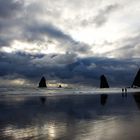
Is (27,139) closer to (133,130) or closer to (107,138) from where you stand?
(107,138)

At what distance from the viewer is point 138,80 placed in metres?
184

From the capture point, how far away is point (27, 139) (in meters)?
15.3

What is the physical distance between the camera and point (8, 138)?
15859 mm

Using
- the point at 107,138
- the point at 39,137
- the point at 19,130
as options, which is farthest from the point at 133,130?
the point at 19,130

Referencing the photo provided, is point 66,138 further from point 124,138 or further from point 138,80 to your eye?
point 138,80

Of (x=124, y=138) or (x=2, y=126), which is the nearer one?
(x=124, y=138)

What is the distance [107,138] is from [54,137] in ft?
9.87

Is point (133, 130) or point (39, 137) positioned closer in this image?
point (39, 137)

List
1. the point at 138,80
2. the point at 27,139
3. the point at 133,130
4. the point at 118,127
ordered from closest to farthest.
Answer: the point at 27,139 < the point at 133,130 < the point at 118,127 < the point at 138,80

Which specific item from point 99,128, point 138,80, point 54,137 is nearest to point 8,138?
point 54,137

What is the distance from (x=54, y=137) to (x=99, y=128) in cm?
418

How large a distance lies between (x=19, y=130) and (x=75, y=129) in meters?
3.75

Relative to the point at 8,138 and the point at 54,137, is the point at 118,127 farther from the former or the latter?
the point at 8,138

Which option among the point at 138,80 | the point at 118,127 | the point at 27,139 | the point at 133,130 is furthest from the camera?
the point at 138,80
